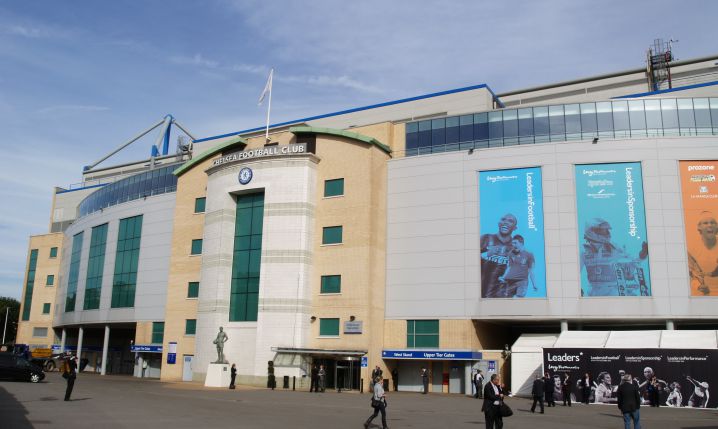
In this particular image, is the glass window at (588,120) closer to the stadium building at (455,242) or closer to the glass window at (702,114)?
the stadium building at (455,242)

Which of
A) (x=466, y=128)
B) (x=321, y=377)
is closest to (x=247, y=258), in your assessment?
(x=321, y=377)

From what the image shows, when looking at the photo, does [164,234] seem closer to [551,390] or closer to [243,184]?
[243,184]

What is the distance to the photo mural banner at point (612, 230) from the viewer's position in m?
42.8

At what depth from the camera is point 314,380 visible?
142ft

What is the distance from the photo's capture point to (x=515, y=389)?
4053cm

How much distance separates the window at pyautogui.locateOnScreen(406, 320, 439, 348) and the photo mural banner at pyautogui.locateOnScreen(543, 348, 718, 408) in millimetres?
10193

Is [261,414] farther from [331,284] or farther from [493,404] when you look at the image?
[331,284]

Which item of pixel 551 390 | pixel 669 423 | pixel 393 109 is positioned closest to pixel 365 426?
pixel 669 423

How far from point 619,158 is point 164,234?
136 ft

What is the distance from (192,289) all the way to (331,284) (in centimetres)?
1490

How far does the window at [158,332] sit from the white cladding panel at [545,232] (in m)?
24.1

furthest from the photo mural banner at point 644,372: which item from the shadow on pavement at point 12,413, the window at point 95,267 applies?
the window at point 95,267

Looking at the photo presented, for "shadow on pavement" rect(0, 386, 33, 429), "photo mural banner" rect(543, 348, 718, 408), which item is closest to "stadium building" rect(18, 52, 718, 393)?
"photo mural banner" rect(543, 348, 718, 408)

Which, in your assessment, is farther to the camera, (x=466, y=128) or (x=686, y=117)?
(x=466, y=128)
